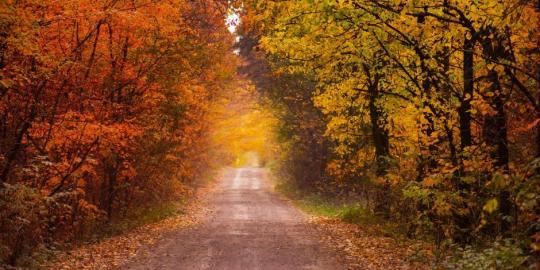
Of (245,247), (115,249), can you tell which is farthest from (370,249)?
(115,249)

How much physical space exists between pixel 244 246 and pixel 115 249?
127 inches

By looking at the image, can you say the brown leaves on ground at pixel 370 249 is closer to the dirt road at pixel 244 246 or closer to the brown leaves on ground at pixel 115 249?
the dirt road at pixel 244 246

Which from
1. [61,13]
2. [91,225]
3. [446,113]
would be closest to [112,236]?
[91,225]

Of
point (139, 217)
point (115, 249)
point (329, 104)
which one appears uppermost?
point (329, 104)

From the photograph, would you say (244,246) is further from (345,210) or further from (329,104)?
(345,210)

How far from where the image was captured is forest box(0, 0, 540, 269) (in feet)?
30.3

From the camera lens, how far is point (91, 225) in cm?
1795

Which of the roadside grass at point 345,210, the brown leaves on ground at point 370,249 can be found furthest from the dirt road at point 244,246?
the roadside grass at point 345,210

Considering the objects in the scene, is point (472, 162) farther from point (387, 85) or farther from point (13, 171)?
point (13, 171)

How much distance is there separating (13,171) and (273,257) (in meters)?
6.17

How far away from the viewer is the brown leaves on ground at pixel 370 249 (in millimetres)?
11008

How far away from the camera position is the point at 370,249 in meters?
13.1

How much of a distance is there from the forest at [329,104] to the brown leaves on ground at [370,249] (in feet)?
1.55

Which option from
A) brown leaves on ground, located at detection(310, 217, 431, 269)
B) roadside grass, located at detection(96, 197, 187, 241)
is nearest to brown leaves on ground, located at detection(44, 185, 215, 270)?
roadside grass, located at detection(96, 197, 187, 241)
